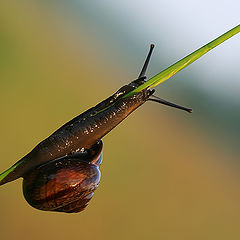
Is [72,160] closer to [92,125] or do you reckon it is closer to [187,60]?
[92,125]

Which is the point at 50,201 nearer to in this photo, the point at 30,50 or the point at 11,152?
the point at 11,152

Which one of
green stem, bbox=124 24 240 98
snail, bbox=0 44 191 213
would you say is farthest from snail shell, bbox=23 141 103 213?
green stem, bbox=124 24 240 98

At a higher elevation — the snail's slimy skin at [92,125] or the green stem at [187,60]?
the snail's slimy skin at [92,125]

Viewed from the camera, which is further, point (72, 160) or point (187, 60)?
point (72, 160)

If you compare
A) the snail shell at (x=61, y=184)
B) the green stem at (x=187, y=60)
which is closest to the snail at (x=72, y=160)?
the snail shell at (x=61, y=184)

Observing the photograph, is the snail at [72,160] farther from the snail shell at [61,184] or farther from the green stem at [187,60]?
the green stem at [187,60]

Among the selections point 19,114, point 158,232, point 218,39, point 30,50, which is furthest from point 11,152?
point 218,39

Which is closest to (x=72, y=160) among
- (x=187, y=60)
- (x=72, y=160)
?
(x=72, y=160)
